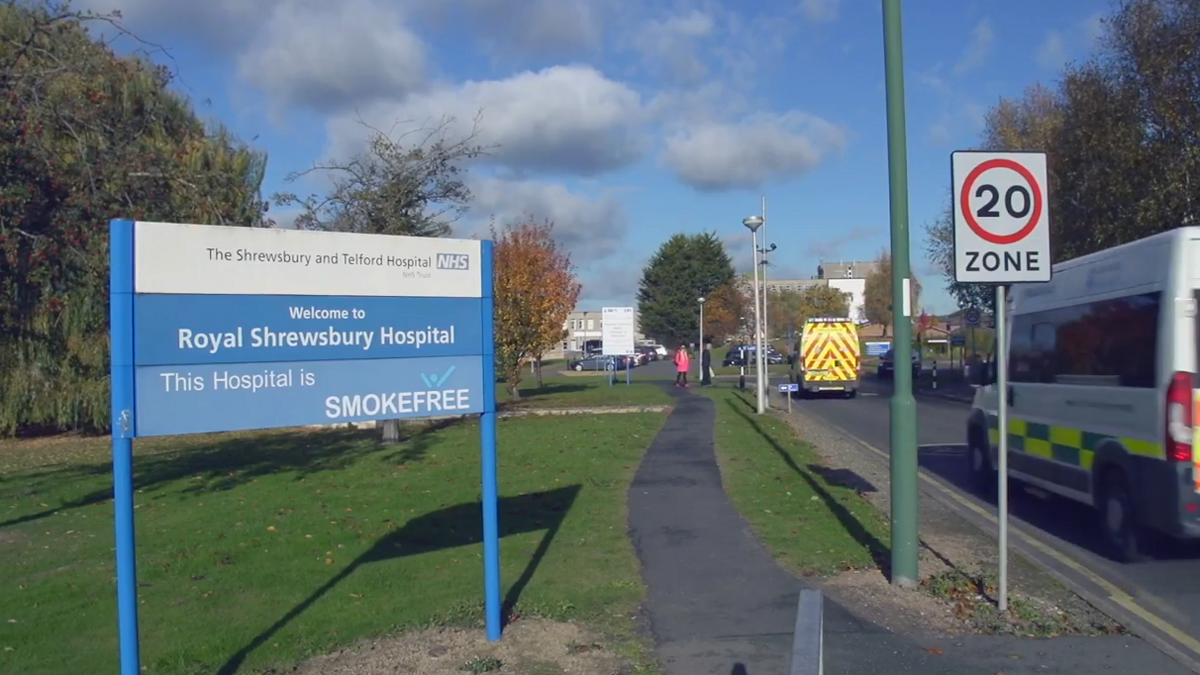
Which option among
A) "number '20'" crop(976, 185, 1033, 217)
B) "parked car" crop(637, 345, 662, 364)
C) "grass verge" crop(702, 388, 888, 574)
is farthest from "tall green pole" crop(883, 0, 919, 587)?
"parked car" crop(637, 345, 662, 364)

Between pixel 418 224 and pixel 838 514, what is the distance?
13.3 metres

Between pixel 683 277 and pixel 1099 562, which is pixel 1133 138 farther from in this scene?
pixel 683 277

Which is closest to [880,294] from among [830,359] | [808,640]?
[830,359]

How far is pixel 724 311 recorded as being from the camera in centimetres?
8706

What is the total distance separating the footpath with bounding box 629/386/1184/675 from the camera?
248 inches

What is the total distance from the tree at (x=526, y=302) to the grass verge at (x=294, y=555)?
17838 millimetres

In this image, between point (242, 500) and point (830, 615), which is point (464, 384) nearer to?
point (830, 615)

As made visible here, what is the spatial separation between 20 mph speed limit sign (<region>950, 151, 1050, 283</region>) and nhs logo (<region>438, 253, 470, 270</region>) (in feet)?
11.2

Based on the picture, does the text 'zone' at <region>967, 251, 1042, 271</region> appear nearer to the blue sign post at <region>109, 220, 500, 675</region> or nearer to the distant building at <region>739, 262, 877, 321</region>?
the blue sign post at <region>109, 220, 500, 675</region>

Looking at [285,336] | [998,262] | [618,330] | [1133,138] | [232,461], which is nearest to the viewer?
[285,336]

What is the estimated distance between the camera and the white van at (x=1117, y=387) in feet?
27.7

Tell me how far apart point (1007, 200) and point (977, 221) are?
0.27 m

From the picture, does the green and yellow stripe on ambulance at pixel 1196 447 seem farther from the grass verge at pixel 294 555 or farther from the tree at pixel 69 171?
the tree at pixel 69 171

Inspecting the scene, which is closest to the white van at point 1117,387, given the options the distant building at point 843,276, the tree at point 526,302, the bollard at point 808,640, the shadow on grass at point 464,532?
the shadow on grass at point 464,532
